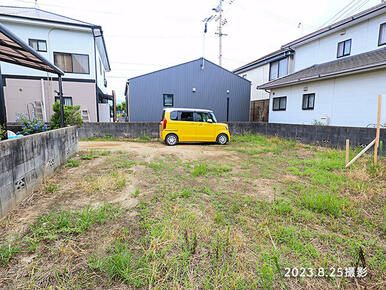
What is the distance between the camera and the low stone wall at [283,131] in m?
6.03

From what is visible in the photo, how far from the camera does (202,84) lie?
12703 millimetres

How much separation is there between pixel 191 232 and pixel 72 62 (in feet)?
41.7

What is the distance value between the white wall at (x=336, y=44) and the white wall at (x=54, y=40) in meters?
12.3

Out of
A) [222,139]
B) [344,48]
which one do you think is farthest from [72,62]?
[344,48]

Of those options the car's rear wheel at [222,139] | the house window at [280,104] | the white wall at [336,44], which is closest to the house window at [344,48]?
the white wall at [336,44]

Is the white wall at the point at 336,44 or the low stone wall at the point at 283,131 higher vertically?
the white wall at the point at 336,44

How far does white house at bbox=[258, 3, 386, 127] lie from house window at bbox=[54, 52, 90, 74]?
1079cm

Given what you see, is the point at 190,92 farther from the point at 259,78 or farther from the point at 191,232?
the point at 191,232

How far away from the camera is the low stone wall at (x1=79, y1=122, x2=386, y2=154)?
6027 mm

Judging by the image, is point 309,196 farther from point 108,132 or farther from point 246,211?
point 108,132

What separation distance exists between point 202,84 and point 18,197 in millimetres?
11587

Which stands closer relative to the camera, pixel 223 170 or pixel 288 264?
pixel 288 264

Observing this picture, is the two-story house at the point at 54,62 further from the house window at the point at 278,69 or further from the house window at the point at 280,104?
the house window at the point at 278,69

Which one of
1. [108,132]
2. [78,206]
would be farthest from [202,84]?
[78,206]
